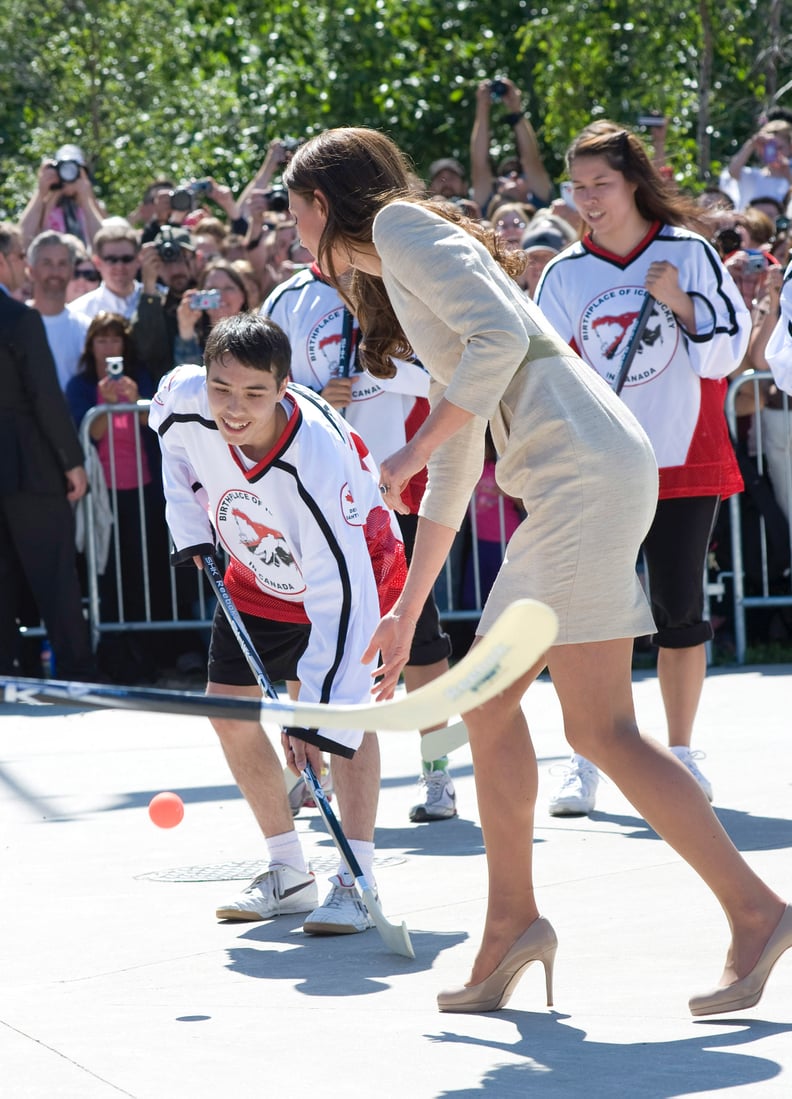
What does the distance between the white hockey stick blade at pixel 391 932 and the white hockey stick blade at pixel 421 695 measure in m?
1.09

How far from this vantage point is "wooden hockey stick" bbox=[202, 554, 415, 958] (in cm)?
377

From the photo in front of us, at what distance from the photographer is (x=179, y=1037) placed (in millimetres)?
3207

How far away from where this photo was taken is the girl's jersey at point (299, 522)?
3941 millimetres

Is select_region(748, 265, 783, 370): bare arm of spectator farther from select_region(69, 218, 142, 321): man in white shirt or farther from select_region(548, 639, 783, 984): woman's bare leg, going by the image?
select_region(548, 639, 783, 984): woman's bare leg

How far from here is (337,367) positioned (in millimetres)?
5680

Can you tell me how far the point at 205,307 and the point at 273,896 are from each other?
4.57 m

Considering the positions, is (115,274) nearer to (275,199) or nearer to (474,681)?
(275,199)

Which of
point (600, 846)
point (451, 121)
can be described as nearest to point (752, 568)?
point (600, 846)

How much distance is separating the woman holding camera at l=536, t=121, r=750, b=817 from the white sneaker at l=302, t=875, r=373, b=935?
1320 mm

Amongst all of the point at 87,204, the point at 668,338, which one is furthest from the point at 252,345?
the point at 87,204

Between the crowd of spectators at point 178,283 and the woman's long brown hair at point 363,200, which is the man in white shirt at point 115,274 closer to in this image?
the crowd of spectators at point 178,283

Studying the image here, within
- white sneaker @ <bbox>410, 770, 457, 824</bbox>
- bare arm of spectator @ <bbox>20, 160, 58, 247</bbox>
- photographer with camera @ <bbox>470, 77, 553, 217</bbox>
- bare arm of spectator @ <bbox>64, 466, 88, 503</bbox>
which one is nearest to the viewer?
white sneaker @ <bbox>410, 770, 457, 824</bbox>

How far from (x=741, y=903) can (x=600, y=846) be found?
163cm

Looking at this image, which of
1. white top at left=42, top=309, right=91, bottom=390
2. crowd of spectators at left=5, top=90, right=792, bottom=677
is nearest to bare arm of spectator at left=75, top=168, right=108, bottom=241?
crowd of spectators at left=5, top=90, right=792, bottom=677
